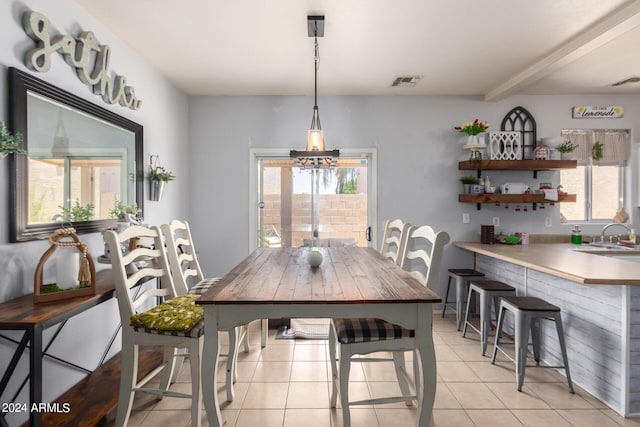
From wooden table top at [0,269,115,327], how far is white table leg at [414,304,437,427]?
62.5 inches

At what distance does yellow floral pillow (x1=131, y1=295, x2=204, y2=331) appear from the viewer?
1.88 m

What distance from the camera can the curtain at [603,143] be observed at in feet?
14.4

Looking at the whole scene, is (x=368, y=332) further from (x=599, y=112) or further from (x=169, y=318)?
(x=599, y=112)

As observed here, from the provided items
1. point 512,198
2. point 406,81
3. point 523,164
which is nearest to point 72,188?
point 406,81

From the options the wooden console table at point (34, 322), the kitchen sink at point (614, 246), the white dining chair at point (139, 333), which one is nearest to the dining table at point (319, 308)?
the white dining chair at point (139, 333)

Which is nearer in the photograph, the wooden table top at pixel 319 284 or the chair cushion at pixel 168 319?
the wooden table top at pixel 319 284

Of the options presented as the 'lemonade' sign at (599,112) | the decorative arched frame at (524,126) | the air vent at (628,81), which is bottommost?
the decorative arched frame at (524,126)

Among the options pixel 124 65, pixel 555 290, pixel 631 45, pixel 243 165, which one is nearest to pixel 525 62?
pixel 631 45

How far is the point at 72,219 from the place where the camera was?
2.32 metres

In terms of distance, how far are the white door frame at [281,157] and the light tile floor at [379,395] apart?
1717 mm

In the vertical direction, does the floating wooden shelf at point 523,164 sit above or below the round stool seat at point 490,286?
above

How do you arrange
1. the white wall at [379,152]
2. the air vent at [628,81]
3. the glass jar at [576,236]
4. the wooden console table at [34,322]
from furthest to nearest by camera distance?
the white wall at [379,152], the glass jar at [576,236], the air vent at [628,81], the wooden console table at [34,322]

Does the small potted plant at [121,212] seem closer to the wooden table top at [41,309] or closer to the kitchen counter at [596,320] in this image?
the wooden table top at [41,309]

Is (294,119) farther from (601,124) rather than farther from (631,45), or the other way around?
(601,124)
